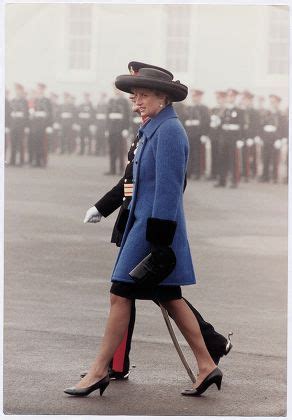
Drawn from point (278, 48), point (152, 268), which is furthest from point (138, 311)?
point (278, 48)

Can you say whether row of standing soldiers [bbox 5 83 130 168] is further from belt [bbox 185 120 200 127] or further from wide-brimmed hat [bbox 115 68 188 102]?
wide-brimmed hat [bbox 115 68 188 102]

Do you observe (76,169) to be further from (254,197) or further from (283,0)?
(283,0)

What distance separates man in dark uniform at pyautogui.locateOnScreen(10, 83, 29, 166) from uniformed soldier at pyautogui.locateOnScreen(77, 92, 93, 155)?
162 cm

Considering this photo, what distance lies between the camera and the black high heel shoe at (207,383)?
6.49 m

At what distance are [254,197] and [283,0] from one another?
11762mm

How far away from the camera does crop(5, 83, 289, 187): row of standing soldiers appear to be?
2192cm

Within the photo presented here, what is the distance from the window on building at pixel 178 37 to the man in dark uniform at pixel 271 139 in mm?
1638

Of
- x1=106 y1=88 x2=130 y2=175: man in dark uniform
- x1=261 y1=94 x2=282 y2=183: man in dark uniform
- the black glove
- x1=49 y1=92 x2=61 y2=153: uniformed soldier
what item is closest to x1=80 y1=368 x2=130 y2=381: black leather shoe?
the black glove

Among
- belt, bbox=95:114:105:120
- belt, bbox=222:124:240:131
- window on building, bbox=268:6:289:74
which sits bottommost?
belt, bbox=222:124:240:131

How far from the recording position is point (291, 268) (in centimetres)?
778

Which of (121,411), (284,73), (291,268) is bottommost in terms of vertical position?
(121,411)

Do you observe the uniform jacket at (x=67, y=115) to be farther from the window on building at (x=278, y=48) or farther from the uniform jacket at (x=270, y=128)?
the window on building at (x=278, y=48)

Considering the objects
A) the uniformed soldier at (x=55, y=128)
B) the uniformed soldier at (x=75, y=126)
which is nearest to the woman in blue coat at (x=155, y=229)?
the uniformed soldier at (x=55, y=128)

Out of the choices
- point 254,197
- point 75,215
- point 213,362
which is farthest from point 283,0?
point 254,197
